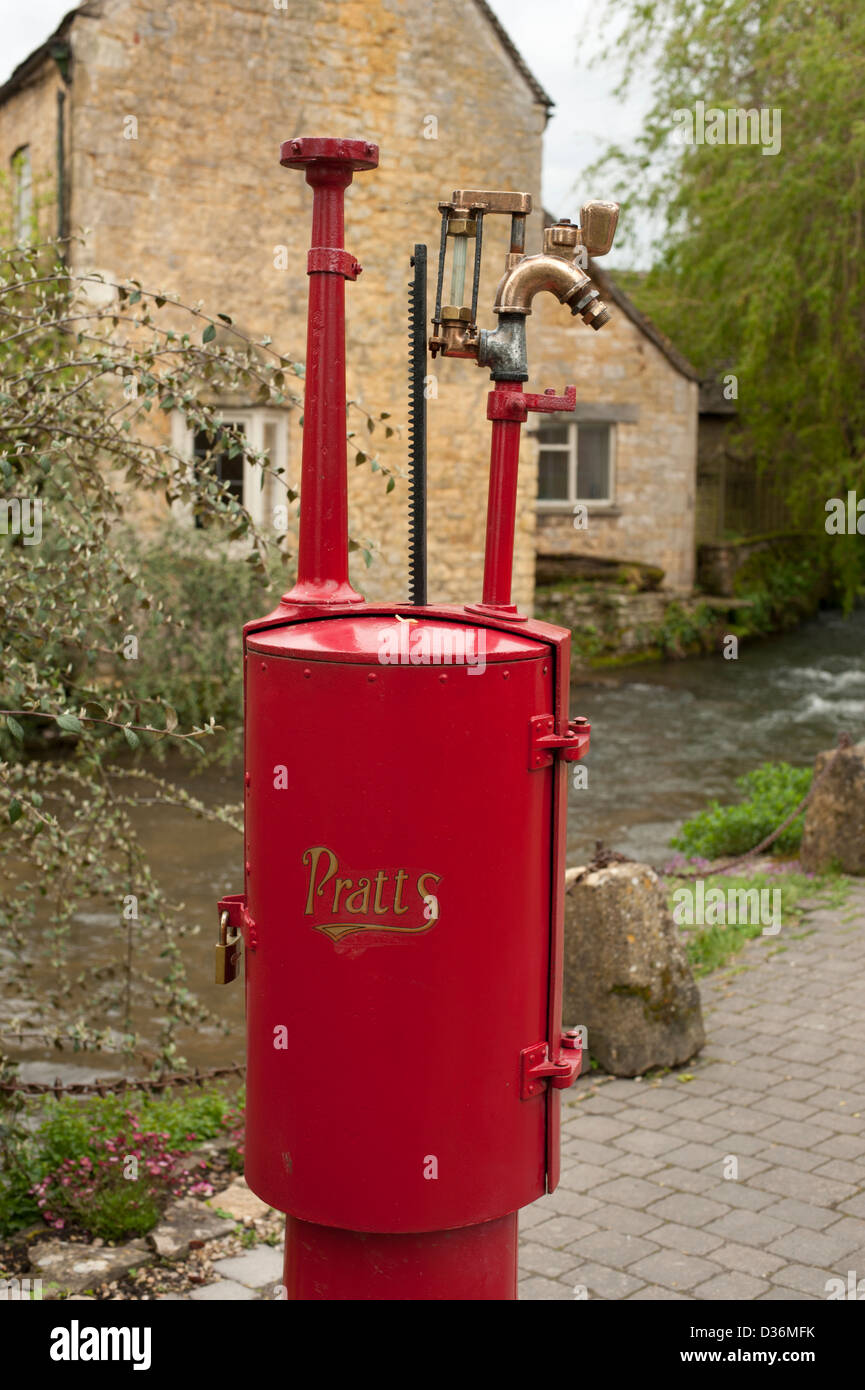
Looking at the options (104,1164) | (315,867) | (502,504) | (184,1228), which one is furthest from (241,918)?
(104,1164)

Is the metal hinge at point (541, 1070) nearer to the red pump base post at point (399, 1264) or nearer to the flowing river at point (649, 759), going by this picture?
the red pump base post at point (399, 1264)

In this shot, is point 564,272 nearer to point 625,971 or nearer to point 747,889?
point 625,971

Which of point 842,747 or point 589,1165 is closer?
point 589,1165

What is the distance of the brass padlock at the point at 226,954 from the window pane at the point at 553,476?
19.1 metres

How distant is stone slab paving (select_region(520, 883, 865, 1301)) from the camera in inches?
167

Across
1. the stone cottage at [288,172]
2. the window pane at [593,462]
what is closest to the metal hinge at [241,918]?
the stone cottage at [288,172]

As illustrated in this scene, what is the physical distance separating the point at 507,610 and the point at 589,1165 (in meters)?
2.68

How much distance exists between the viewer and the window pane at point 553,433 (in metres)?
21.6

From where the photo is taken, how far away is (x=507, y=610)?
3.05 metres

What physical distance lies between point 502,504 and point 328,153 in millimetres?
801
